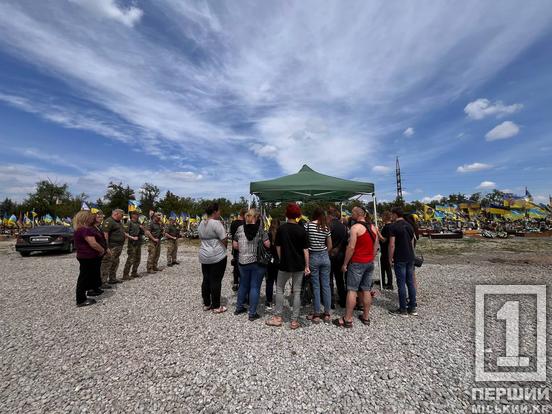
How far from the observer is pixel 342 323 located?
158 inches

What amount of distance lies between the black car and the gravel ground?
749 centimetres

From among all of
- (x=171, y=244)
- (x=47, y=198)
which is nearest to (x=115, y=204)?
(x=47, y=198)

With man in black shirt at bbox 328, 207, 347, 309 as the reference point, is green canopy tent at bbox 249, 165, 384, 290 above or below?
above

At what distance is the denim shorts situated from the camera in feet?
12.6

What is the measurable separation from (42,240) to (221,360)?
12.6 meters

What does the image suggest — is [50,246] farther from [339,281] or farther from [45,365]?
[339,281]

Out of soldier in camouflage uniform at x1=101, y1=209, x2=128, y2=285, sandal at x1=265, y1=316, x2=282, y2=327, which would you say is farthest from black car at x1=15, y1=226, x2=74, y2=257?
sandal at x1=265, y1=316, x2=282, y2=327

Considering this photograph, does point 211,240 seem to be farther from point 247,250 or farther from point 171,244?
point 171,244

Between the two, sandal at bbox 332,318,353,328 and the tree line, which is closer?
sandal at bbox 332,318,353,328

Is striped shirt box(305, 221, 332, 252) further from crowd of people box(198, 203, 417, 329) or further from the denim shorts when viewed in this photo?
the denim shorts

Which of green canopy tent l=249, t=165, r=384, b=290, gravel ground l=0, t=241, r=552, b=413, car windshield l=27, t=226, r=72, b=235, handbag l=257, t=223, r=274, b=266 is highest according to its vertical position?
green canopy tent l=249, t=165, r=384, b=290

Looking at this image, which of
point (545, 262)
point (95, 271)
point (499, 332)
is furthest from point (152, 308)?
point (545, 262)

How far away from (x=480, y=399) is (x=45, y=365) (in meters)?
4.59

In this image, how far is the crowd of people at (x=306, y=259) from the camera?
3.89m
